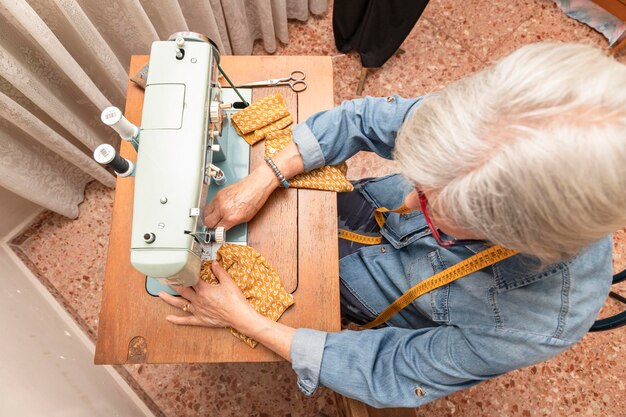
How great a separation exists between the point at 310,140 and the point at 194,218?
385mm

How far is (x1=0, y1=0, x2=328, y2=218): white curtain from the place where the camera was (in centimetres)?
117

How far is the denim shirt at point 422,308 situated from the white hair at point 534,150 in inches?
5.0

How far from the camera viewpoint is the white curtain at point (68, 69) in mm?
1169

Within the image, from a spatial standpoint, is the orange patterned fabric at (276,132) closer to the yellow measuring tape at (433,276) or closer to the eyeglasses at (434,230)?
the yellow measuring tape at (433,276)

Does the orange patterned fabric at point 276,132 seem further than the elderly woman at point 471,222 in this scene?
Yes

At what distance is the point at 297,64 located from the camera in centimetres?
119

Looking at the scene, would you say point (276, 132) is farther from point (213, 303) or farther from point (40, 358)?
point (40, 358)

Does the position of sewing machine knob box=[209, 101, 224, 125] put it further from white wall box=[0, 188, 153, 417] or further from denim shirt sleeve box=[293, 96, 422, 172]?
white wall box=[0, 188, 153, 417]

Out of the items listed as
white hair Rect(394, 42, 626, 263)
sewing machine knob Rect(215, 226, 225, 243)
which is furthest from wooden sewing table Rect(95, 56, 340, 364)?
white hair Rect(394, 42, 626, 263)

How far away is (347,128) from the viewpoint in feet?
3.55

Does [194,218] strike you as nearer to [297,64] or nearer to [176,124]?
[176,124]

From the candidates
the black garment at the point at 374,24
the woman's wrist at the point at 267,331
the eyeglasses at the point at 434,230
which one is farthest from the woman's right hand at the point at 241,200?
the black garment at the point at 374,24

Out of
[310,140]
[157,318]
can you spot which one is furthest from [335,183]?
[157,318]

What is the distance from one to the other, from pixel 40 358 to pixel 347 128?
1.16 metres
